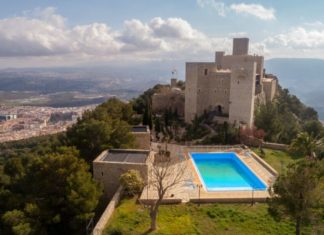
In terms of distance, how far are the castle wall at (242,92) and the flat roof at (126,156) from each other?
14027 mm

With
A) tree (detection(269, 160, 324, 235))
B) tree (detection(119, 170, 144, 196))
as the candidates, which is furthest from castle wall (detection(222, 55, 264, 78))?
tree (detection(269, 160, 324, 235))

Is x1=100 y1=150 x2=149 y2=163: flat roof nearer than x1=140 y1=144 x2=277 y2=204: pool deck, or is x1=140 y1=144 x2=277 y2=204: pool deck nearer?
x1=140 y1=144 x2=277 y2=204: pool deck

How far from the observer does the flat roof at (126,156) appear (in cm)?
1545

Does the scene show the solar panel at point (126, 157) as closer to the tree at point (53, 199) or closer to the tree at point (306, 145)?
the tree at point (53, 199)

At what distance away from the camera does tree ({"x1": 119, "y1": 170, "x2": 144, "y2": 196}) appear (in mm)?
13516

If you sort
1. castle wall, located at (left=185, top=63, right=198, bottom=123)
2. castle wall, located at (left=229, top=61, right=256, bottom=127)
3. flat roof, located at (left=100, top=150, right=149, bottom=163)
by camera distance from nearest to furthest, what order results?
flat roof, located at (left=100, top=150, right=149, bottom=163), castle wall, located at (left=229, top=61, right=256, bottom=127), castle wall, located at (left=185, top=63, right=198, bottom=123)

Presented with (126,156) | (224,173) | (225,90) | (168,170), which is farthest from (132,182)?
(225,90)

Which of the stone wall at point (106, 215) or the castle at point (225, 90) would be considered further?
the castle at point (225, 90)

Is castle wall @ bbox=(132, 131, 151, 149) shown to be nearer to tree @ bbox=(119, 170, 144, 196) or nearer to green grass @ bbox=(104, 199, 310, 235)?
tree @ bbox=(119, 170, 144, 196)

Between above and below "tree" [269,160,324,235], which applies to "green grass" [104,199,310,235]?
below

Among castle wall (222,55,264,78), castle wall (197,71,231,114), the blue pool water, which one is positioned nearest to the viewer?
the blue pool water

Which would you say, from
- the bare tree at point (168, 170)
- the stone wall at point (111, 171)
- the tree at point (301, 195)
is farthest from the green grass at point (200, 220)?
the tree at point (301, 195)

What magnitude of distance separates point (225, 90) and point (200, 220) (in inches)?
802

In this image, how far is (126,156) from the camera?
53.3 feet
